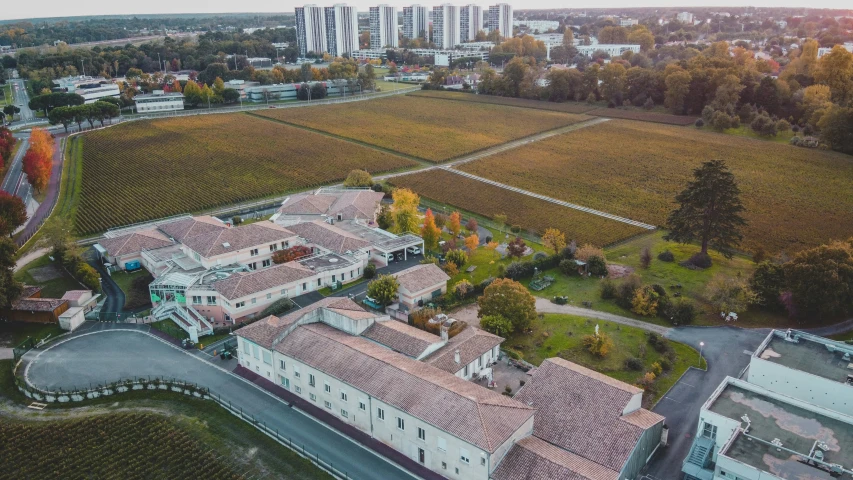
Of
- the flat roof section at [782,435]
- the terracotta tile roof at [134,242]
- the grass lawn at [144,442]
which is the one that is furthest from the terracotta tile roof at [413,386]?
the terracotta tile roof at [134,242]

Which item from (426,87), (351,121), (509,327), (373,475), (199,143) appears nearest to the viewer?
(373,475)

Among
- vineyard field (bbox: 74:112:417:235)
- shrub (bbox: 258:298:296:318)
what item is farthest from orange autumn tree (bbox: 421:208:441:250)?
vineyard field (bbox: 74:112:417:235)

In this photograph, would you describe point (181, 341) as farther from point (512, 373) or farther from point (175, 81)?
point (175, 81)

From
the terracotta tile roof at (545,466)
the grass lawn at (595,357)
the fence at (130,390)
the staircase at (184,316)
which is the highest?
the terracotta tile roof at (545,466)

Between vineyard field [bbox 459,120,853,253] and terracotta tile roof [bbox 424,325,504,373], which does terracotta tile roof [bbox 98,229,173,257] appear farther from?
vineyard field [bbox 459,120,853,253]

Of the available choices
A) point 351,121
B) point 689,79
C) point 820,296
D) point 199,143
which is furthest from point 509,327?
point 689,79

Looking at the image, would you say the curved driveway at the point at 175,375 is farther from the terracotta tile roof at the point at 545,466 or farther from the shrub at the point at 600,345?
the shrub at the point at 600,345
